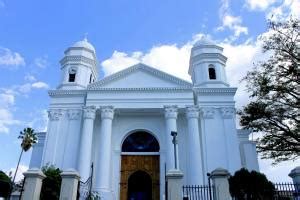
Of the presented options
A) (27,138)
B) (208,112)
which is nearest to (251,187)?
(208,112)

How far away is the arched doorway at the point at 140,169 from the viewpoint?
21908 millimetres

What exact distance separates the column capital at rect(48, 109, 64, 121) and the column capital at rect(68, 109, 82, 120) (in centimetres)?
63

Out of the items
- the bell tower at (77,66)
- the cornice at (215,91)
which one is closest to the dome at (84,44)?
the bell tower at (77,66)

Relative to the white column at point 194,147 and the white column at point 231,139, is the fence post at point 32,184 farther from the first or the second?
the white column at point 231,139

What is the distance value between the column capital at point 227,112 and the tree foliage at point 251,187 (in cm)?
1150

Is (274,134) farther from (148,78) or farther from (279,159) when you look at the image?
(148,78)

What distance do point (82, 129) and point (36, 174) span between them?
11484mm

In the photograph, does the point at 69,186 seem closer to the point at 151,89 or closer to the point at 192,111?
the point at 192,111

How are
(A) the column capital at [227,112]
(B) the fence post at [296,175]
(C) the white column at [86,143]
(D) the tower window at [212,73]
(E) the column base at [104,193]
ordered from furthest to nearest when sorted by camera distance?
(D) the tower window at [212,73] → (A) the column capital at [227,112] → (C) the white column at [86,143] → (E) the column base at [104,193] → (B) the fence post at [296,175]

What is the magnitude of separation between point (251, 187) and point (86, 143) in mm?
13266

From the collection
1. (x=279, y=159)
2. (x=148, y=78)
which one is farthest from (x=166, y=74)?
(x=279, y=159)

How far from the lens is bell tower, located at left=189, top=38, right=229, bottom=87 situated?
2553cm

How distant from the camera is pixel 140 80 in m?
24.9

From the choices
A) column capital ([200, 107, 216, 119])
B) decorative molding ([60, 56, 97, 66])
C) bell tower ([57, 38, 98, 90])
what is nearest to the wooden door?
column capital ([200, 107, 216, 119])
